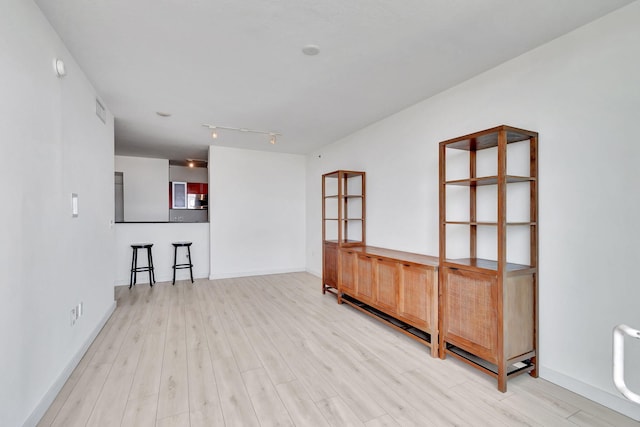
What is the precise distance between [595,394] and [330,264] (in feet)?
10.4

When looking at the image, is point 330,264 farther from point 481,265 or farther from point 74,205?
point 74,205

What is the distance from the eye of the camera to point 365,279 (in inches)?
145

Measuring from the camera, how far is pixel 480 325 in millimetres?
2336

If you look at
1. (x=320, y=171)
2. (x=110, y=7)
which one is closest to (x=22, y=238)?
(x=110, y=7)

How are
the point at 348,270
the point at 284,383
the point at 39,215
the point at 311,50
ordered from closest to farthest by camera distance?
the point at 39,215 → the point at 284,383 → the point at 311,50 → the point at 348,270

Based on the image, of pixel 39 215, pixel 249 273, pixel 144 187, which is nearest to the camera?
pixel 39 215

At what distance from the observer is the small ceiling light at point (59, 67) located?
2.15 m

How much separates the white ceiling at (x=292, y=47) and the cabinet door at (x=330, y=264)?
204 centimetres

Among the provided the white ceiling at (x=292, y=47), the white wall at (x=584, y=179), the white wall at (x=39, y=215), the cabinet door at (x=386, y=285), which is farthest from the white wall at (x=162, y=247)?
the white wall at (x=584, y=179)

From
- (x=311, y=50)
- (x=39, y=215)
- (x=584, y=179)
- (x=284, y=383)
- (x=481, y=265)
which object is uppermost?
(x=311, y=50)

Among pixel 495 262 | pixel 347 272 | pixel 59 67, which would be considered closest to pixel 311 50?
pixel 59 67

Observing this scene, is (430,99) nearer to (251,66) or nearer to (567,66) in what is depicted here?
(567,66)

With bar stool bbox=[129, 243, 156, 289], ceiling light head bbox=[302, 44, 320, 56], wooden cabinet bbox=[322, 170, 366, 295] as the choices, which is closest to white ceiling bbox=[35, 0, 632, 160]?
ceiling light head bbox=[302, 44, 320, 56]

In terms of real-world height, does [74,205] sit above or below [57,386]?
above
